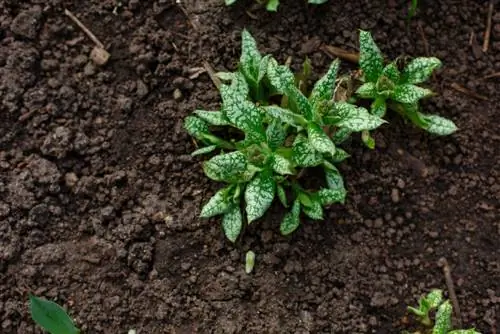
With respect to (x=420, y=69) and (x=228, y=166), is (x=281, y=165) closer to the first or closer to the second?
(x=228, y=166)

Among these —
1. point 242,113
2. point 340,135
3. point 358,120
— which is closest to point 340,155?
point 340,135

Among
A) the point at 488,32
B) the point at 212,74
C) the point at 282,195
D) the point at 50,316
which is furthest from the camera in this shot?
the point at 488,32

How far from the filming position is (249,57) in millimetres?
2953

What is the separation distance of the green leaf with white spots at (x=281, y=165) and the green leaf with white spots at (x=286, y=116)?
15 centimetres

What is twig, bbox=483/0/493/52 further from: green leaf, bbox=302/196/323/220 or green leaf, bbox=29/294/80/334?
green leaf, bbox=29/294/80/334

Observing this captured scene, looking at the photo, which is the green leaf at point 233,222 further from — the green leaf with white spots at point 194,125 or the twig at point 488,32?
the twig at point 488,32

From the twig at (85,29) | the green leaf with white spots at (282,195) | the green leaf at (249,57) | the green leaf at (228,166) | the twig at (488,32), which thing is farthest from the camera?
the twig at (488,32)

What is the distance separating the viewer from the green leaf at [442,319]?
2719 millimetres

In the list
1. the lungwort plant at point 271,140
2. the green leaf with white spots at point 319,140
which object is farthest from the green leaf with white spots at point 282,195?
the green leaf with white spots at point 319,140

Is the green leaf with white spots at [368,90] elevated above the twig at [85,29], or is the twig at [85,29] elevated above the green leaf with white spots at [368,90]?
the twig at [85,29]

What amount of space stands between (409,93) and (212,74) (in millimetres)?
863

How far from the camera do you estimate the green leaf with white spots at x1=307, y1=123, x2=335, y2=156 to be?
2.62 m

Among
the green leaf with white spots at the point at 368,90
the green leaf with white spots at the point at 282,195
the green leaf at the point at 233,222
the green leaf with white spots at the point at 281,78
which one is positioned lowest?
the green leaf at the point at 233,222

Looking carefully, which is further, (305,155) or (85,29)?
(85,29)
